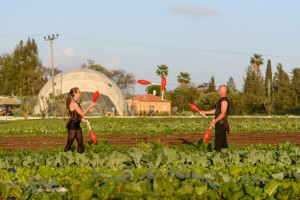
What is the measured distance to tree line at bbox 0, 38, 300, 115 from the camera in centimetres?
6812

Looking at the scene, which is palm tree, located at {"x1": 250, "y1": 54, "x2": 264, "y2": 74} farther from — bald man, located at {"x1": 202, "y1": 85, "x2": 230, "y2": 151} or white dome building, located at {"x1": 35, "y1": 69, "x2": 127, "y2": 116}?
bald man, located at {"x1": 202, "y1": 85, "x2": 230, "y2": 151}

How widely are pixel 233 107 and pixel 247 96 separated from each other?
147 inches

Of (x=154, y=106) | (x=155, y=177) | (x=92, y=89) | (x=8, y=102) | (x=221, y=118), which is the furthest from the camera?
(x=154, y=106)

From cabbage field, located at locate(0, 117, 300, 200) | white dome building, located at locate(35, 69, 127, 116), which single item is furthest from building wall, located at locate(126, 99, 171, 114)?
cabbage field, located at locate(0, 117, 300, 200)

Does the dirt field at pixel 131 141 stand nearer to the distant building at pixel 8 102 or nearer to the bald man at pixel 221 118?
the bald man at pixel 221 118

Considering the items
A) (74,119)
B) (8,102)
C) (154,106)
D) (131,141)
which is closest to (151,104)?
(154,106)

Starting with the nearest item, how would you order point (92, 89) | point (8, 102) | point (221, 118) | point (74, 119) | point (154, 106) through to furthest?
point (221, 118), point (74, 119), point (92, 89), point (8, 102), point (154, 106)

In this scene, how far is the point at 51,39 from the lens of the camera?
61.8 meters

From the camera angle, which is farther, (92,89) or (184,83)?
(184,83)

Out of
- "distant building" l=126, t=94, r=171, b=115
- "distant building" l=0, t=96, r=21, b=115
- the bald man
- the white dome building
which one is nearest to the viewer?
the bald man

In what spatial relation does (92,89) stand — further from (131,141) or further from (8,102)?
(131,141)

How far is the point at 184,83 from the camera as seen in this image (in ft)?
308

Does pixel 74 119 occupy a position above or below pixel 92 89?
below

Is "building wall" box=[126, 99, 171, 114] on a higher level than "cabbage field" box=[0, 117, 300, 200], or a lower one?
higher
